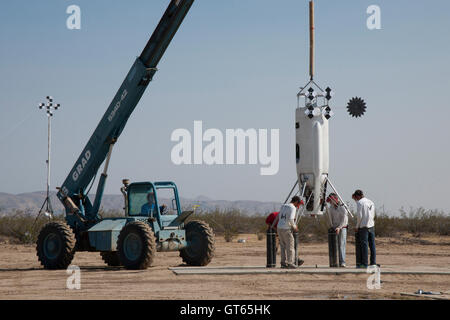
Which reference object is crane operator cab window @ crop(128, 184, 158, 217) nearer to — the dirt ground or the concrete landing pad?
the dirt ground

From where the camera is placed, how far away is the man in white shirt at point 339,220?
20047 mm

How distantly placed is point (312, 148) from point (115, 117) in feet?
19.0

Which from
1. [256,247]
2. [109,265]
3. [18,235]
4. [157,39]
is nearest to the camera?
[157,39]

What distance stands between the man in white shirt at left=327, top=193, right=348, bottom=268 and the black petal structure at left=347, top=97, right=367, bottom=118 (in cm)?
250

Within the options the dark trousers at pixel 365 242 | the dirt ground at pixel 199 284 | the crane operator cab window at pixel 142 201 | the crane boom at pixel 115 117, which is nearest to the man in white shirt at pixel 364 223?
the dark trousers at pixel 365 242

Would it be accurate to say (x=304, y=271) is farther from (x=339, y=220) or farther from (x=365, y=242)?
(x=339, y=220)

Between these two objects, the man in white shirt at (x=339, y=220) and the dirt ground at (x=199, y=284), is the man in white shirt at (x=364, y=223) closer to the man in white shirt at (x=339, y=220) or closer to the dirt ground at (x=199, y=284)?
the man in white shirt at (x=339, y=220)

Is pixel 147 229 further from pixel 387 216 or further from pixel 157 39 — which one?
pixel 387 216

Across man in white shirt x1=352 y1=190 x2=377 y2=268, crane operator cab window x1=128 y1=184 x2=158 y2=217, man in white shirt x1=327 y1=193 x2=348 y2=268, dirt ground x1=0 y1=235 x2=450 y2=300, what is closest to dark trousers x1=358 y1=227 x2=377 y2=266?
man in white shirt x1=352 y1=190 x2=377 y2=268

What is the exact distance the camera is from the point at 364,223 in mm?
19125
